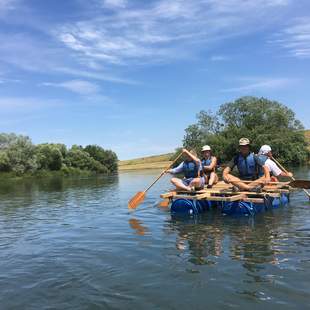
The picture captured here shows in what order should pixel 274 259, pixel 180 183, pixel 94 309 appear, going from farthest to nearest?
pixel 180 183 → pixel 274 259 → pixel 94 309

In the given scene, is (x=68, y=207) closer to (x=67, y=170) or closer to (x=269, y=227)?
(x=269, y=227)

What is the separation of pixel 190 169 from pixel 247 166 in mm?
2084

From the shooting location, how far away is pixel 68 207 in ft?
62.7

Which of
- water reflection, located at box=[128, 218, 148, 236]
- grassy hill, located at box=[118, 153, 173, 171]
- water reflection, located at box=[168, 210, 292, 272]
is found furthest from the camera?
grassy hill, located at box=[118, 153, 173, 171]

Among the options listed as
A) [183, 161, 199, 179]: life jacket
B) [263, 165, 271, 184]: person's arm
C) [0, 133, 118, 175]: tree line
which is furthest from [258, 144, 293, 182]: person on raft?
[0, 133, 118, 175]: tree line

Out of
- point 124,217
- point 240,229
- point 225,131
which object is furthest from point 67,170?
point 240,229

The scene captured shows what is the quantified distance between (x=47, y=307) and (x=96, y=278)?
1.38 meters

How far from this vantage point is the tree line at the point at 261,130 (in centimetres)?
6291

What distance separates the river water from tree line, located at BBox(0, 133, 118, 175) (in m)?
48.0

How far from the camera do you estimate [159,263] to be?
8.36m

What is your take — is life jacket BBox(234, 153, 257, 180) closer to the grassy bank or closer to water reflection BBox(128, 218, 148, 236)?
water reflection BBox(128, 218, 148, 236)

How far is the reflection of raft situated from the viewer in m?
13.4

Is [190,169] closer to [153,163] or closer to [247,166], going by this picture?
[247,166]

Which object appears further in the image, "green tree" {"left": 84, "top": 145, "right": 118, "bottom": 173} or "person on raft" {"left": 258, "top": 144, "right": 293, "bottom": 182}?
"green tree" {"left": 84, "top": 145, "right": 118, "bottom": 173}
